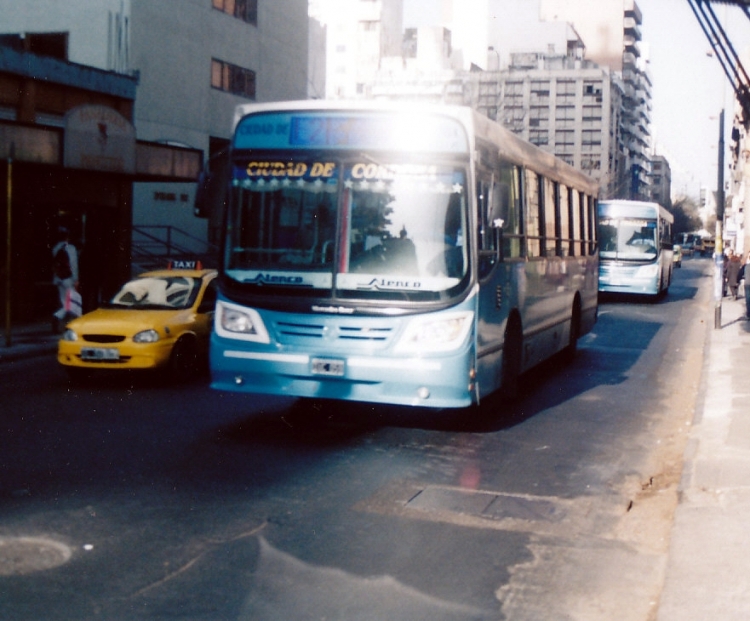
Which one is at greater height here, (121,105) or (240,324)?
(121,105)

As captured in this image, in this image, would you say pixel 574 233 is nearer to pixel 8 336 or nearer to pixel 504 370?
pixel 504 370

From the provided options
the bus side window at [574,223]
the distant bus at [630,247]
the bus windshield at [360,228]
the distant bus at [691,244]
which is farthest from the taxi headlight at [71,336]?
the distant bus at [691,244]

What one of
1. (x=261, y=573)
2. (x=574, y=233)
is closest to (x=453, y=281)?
(x=261, y=573)

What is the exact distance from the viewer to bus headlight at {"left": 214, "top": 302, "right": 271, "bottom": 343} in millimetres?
9227

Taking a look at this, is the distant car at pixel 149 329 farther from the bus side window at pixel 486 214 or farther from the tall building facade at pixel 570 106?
the tall building facade at pixel 570 106

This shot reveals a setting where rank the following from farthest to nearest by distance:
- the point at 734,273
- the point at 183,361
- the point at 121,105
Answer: the point at 734,273 → the point at 121,105 → the point at 183,361

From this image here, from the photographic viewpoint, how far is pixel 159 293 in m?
13.5

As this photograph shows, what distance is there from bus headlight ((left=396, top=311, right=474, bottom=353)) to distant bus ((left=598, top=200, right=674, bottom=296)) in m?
23.4

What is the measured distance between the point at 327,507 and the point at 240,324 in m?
2.85

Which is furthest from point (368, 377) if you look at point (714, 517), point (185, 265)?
point (185, 265)

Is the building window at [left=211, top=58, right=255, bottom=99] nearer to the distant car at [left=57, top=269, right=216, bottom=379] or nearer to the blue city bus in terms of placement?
the distant car at [left=57, top=269, right=216, bottom=379]

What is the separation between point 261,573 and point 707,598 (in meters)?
2.25

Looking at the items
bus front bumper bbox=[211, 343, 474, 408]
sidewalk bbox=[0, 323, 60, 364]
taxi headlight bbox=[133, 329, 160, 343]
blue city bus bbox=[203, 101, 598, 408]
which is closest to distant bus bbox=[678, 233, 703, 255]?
sidewalk bbox=[0, 323, 60, 364]

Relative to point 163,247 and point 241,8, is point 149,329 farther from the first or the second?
point 241,8
